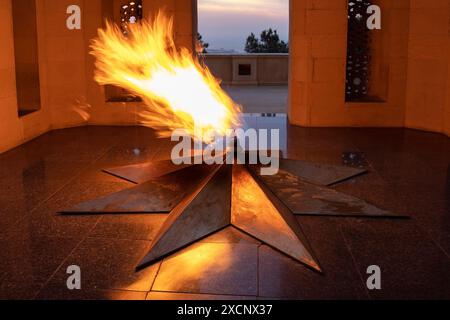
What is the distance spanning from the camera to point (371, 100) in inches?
388

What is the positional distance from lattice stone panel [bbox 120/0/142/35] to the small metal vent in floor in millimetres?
4764

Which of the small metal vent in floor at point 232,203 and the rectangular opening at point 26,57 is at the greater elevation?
the rectangular opening at point 26,57

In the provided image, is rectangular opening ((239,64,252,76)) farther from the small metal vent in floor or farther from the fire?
the small metal vent in floor

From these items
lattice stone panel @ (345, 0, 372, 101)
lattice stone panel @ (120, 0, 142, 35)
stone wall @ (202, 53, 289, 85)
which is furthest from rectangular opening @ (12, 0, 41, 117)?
stone wall @ (202, 53, 289, 85)

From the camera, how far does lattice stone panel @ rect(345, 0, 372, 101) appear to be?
9688 mm

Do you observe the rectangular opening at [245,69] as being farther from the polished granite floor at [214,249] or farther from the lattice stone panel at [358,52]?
the polished granite floor at [214,249]

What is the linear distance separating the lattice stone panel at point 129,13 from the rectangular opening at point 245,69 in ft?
28.2

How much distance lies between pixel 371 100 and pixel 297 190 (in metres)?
5.08

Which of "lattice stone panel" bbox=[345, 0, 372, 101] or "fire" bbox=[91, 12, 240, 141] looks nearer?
"fire" bbox=[91, 12, 240, 141]

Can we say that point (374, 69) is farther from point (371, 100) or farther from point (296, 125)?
point (296, 125)

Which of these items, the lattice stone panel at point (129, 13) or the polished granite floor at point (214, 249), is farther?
the lattice stone panel at point (129, 13)

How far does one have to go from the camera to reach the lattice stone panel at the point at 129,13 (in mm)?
9984

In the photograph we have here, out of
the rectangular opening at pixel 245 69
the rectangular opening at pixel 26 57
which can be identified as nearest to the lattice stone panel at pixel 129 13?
the rectangular opening at pixel 26 57
